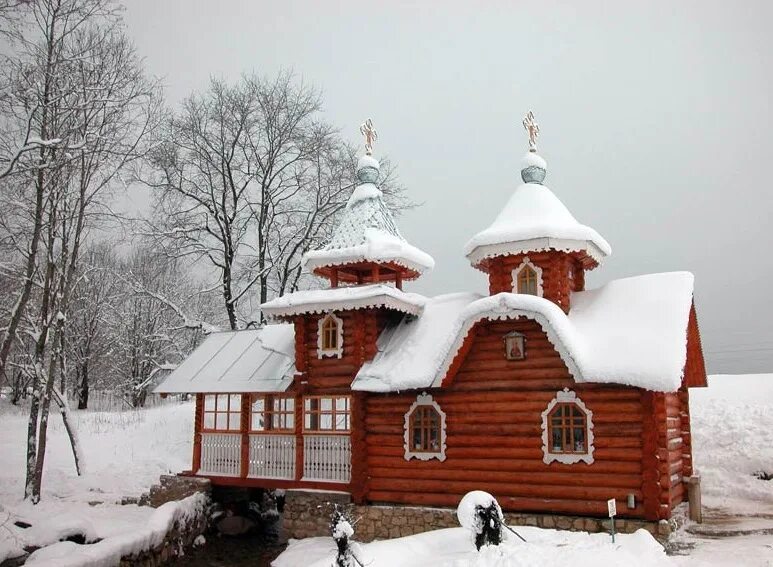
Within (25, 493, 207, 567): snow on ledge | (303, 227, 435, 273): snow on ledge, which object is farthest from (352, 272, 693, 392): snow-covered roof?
(25, 493, 207, 567): snow on ledge

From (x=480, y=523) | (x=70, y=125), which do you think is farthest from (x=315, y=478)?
(x=70, y=125)

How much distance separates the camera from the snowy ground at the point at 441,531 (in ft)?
32.2

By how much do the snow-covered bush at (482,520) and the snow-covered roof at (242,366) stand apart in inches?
278

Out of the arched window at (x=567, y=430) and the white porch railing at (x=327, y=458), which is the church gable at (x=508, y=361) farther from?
the white porch railing at (x=327, y=458)

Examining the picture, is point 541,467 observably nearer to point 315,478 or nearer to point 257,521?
point 315,478

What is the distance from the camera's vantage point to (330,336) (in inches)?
617

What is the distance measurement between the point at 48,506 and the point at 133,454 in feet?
18.1

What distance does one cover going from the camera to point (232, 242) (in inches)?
943

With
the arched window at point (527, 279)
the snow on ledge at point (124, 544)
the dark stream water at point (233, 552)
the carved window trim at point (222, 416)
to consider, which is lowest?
the dark stream water at point (233, 552)

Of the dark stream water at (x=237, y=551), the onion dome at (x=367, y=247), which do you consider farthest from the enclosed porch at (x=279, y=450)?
the onion dome at (x=367, y=247)

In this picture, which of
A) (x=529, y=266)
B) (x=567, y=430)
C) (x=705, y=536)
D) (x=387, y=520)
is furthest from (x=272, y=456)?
(x=705, y=536)

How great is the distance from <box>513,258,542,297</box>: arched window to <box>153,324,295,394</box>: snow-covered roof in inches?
224

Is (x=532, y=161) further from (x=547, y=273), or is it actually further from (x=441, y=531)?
(x=441, y=531)

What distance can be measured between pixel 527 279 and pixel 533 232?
1.14 metres
